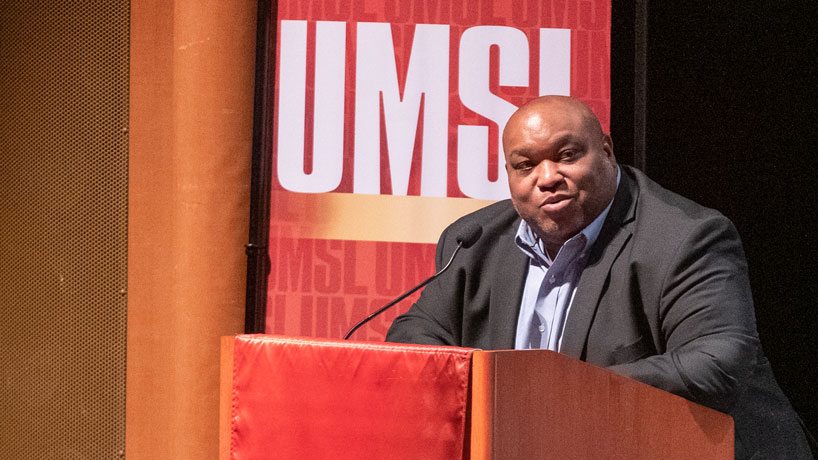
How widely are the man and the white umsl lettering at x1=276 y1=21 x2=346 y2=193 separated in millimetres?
595

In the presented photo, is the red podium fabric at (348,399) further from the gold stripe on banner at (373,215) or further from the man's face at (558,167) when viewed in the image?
the gold stripe on banner at (373,215)

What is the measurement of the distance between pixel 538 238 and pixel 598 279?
252mm

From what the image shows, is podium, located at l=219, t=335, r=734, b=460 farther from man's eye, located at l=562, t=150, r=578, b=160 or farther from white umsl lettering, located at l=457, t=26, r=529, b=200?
white umsl lettering, located at l=457, t=26, r=529, b=200

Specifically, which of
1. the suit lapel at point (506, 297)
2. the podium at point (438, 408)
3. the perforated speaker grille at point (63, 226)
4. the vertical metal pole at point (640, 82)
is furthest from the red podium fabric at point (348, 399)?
the perforated speaker grille at point (63, 226)

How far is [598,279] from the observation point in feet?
5.69

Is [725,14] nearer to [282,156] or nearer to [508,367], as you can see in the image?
[282,156]

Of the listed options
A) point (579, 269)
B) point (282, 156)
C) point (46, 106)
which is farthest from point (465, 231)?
point (46, 106)

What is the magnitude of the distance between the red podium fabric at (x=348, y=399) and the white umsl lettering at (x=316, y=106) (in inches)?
49.9

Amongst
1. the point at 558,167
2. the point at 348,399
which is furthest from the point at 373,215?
the point at 348,399

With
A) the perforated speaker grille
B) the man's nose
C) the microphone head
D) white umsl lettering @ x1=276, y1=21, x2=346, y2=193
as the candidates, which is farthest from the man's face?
the perforated speaker grille

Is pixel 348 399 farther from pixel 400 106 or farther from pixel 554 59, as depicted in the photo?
pixel 554 59

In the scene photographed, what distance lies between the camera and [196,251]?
8.55 ft

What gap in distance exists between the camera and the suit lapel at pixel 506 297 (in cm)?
185

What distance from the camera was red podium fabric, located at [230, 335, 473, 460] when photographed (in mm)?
1144
